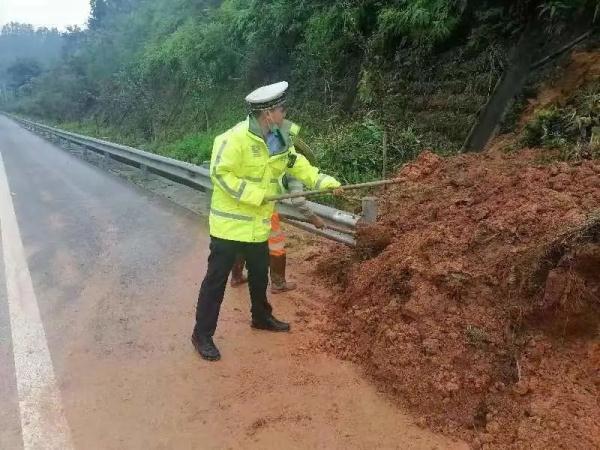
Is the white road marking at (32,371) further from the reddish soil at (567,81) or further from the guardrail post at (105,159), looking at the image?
the guardrail post at (105,159)

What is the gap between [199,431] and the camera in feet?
9.80

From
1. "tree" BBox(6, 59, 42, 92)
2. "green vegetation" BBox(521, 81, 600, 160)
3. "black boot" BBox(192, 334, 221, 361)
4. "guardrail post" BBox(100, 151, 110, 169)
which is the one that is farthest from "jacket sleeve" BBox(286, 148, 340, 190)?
"tree" BBox(6, 59, 42, 92)

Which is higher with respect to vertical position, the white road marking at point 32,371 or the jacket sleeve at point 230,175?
the jacket sleeve at point 230,175

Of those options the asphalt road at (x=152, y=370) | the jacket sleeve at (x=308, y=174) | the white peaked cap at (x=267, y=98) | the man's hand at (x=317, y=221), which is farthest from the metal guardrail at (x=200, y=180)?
the white peaked cap at (x=267, y=98)

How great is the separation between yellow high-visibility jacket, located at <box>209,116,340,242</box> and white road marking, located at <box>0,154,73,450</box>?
4.75ft

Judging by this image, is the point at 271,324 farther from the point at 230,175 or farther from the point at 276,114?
the point at 276,114

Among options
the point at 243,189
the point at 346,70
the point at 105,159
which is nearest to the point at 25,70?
the point at 105,159

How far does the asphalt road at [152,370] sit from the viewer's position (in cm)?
297

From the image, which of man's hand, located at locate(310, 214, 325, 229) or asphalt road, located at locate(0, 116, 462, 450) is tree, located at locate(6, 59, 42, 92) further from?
man's hand, located at locate(310, 214, 325, 229)

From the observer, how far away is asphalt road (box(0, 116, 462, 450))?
297 centimetres

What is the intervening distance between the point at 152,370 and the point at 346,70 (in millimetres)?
7853

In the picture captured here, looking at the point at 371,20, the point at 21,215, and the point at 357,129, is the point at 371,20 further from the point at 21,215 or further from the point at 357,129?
the point at 21,215

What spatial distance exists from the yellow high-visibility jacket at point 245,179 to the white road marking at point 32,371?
1448 millimetres

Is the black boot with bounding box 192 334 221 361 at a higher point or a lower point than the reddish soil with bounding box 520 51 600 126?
lower
